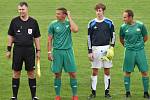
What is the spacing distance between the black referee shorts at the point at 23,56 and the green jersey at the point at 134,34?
242 cm

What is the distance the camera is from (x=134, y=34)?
12.2m

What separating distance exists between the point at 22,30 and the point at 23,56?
0.63m

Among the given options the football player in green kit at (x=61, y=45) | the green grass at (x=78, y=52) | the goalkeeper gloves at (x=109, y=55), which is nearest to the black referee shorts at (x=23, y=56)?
the football player in green kit at (x=61, y=45)

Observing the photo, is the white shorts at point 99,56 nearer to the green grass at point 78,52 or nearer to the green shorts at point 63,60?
the green shorts at point 63,60

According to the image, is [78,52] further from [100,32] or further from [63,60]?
[63,60]

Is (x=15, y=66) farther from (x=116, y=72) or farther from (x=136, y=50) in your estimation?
(x=116, y=72)

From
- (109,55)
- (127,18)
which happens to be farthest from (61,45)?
(127,18)

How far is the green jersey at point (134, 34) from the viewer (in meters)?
12.2

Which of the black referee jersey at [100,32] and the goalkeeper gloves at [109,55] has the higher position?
the black referee jersey at [100,32]

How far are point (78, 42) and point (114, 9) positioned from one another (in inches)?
450

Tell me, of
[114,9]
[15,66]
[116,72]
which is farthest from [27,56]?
[114,9]

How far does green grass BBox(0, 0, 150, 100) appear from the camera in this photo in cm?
1329

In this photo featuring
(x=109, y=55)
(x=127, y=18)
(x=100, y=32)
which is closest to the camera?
(x=127, y=18)

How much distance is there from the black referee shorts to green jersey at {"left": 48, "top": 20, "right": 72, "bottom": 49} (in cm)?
62
